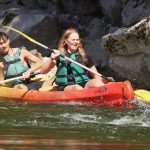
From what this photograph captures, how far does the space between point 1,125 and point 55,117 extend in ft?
3.12

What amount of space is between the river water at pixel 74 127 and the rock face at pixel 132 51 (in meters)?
1.56

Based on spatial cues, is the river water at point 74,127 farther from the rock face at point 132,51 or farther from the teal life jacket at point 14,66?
the rock face at point 132,51

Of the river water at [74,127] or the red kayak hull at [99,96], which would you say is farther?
the red kayak hull at [99,96]

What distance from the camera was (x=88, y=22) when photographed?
1439 centimetres

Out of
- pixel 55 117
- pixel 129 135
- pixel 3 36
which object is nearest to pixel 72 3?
pixel 3 36

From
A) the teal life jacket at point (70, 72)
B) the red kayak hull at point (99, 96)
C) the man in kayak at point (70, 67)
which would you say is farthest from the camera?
the teal life jacket at point (70, 72)

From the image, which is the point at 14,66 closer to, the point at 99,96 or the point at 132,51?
the point at 99,96

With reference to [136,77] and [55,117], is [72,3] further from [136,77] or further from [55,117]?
[55,117]

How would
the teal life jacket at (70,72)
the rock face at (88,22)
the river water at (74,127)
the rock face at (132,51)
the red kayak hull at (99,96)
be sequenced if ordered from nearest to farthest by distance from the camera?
the river water at (74,127)
the red kayak hull at (99,96)
the teal life jacket at (70,72)
the rock face at (132,51)
the rock face at (88,22)

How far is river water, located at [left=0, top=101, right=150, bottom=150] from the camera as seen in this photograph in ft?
12.3

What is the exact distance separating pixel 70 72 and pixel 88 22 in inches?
256

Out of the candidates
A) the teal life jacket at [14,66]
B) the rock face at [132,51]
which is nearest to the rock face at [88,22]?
the rock face at [132,51]

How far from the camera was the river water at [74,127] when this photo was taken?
374 centimetres

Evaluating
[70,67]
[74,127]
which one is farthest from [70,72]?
[74,127]
